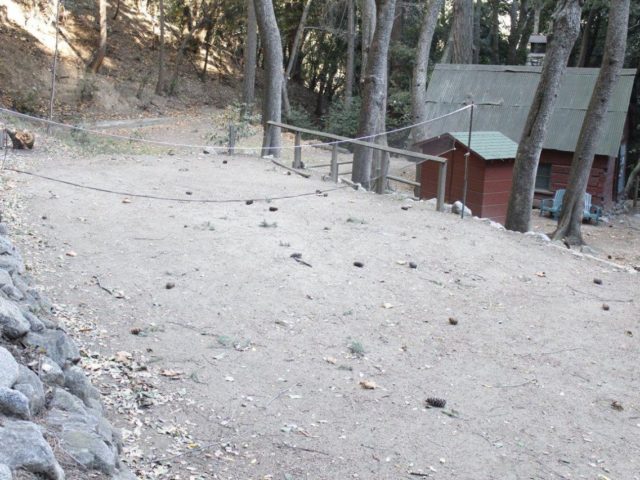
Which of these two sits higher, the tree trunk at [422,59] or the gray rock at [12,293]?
the tree trunk at [422,59]

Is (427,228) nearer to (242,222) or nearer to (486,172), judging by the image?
(242,222)

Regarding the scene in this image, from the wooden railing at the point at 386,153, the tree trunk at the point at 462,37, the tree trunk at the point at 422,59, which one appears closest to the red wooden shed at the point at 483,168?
the wooden railing at the point at 386,153

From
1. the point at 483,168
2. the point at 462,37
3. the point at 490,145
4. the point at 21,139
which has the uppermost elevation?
the point at 462,37

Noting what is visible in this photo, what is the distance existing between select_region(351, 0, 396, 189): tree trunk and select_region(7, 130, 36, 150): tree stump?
6.24 metres

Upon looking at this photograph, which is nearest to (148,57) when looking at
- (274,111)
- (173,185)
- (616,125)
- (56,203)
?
(274,111)

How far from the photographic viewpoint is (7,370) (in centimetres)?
311

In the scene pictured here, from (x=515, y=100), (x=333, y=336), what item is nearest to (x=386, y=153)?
(x=333, y=336)

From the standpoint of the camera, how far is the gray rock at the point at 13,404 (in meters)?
2.90

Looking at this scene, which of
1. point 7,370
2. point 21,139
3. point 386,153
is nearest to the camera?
point 7,370

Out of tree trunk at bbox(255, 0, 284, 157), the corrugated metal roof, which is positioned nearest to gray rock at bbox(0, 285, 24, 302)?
tree trunk at bbox(255, 0, 284, 157)

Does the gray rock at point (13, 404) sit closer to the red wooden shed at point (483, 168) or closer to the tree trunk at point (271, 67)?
the tree trunk at point (271, 67)

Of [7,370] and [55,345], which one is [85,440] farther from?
[55,345]

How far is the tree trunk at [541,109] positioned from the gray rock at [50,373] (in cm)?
1067

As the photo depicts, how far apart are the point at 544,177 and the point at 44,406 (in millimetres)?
21549
